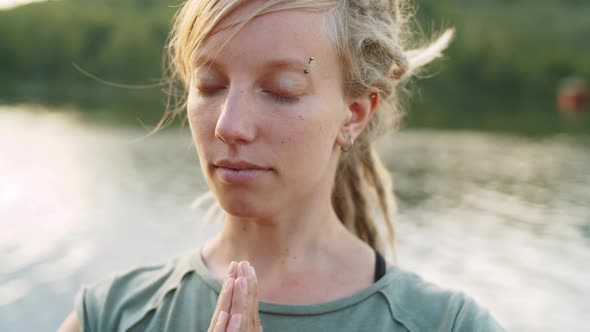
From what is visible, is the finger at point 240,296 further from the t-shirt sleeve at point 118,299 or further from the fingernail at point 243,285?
the t-shirt sleeve at point 118,299

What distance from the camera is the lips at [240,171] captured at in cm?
230

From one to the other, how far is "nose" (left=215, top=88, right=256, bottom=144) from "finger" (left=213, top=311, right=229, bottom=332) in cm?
59

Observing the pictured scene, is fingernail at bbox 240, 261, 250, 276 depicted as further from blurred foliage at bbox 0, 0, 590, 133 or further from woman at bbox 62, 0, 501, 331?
blurred foliage at bbox 0, 0, 590, 133

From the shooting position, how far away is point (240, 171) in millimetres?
2307

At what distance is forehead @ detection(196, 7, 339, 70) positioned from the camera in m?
2.26

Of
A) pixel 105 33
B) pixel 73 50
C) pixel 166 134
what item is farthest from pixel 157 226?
pixel 105 33

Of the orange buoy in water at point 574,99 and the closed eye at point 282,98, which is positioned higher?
the closed eye at point 282,98

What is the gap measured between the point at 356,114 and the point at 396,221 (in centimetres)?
1580

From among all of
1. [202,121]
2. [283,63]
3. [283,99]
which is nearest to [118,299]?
[202,121]

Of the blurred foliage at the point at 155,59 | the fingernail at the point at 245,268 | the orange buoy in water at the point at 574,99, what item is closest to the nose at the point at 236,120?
the fingernail at the point at 245,268

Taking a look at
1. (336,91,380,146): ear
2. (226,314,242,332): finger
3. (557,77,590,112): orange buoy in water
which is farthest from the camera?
(557,77,590,112): orange buoy in water

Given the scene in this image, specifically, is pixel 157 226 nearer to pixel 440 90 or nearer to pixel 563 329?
pixel 563 329

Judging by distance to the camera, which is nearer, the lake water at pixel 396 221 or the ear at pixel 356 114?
the ear at pixel 356 114

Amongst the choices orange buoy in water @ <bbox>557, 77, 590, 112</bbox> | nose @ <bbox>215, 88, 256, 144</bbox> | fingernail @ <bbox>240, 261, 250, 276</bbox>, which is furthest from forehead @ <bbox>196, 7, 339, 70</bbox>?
orange buoy in water @ <bbox>557, 77, 590, 112</bbox>
